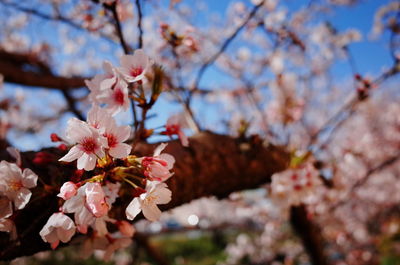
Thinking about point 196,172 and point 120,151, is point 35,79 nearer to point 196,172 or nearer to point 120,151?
point 196,172

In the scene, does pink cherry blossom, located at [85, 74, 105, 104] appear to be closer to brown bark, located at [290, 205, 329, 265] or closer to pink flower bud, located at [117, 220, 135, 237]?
pink flower bud, located at [117, 220, 135, 237]

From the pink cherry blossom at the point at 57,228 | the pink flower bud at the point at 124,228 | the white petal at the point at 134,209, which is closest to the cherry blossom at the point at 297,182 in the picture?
the pink flower bud at the point at 124,228

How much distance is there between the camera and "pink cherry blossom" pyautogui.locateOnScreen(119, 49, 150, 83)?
2.58ft

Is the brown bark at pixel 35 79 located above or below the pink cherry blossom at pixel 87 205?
above

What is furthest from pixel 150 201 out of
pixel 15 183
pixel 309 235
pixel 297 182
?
pixel 309 235

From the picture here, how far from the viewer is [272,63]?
4.24 metres

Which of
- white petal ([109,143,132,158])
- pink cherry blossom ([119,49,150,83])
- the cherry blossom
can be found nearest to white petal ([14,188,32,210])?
white petal ([109,143,132,158])

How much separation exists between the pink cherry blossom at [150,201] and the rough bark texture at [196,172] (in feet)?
0.87

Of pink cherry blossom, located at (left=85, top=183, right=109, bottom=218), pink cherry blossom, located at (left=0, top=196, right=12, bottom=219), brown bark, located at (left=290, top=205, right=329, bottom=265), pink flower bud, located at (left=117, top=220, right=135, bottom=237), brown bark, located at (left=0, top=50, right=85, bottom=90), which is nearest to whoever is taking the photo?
pink cherry blossom, located at (left=85, top=183, right=109, bottom=218)

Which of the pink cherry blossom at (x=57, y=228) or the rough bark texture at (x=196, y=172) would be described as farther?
the rough bark texture at (x=196, y=172)

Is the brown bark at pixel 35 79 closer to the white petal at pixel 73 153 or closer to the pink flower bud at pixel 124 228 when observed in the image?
the pink flower bud at pixel 124 228

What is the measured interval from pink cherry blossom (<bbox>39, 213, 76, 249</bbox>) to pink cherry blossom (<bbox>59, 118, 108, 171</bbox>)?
0.14 m

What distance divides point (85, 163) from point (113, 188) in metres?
0.16

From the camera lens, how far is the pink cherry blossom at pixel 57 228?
68cm
